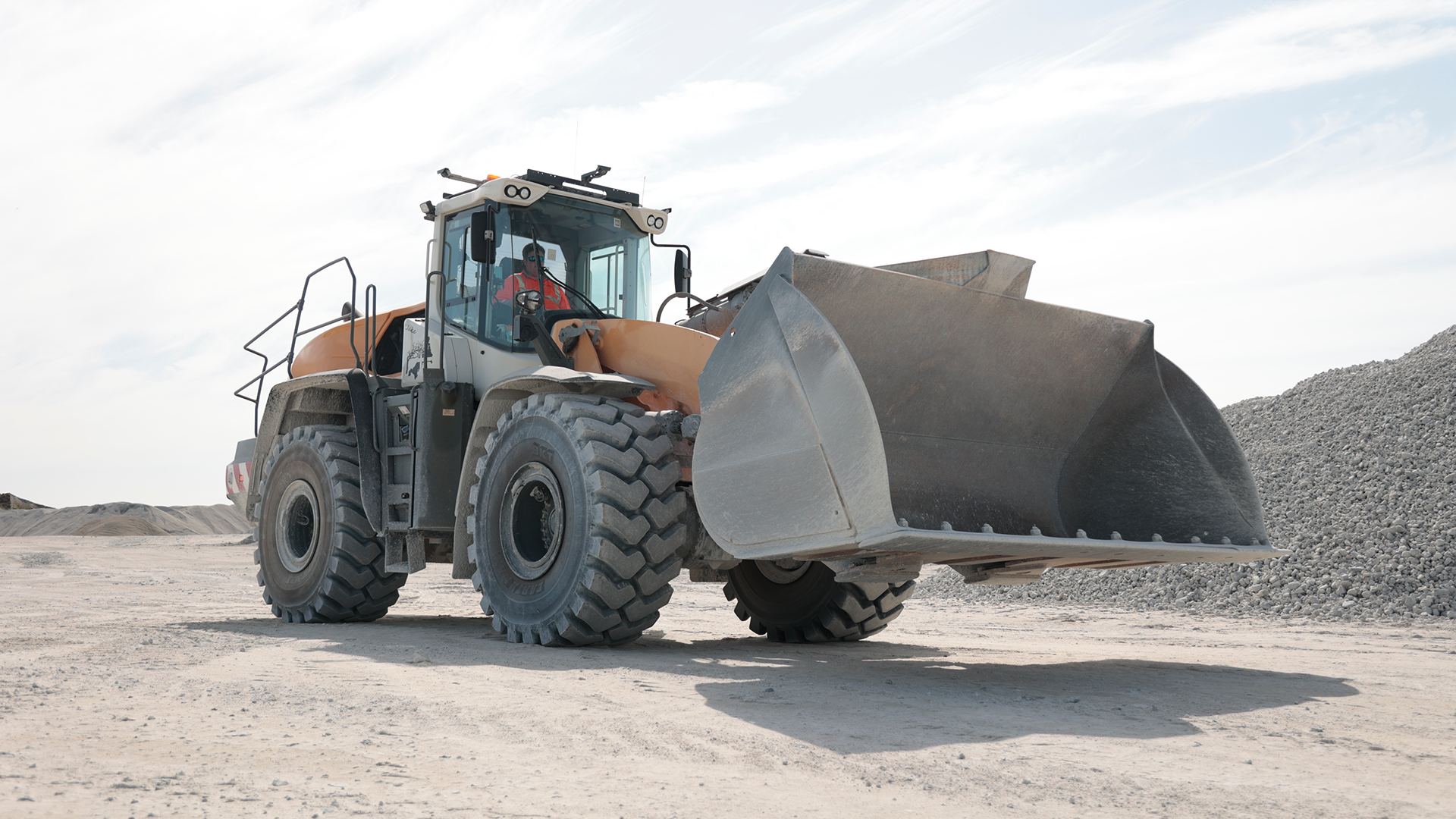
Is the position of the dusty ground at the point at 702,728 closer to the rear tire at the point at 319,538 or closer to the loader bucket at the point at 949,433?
the loader bucket at the point at 949,433

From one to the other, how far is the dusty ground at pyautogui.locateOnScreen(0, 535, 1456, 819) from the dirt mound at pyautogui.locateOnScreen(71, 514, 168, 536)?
31.1m

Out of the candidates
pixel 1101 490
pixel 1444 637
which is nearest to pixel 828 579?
pixel 1101 490

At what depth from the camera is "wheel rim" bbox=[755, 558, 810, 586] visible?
23.1ft

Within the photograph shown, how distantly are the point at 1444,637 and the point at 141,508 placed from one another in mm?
40955

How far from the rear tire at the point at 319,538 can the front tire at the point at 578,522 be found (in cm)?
177

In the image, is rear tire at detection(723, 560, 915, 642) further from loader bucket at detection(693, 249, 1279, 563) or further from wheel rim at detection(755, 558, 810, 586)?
loader bucket at detection(693, 249, 1279, 563)

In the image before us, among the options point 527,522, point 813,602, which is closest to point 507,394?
point 527,522

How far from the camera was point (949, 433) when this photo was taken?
18.3 ft

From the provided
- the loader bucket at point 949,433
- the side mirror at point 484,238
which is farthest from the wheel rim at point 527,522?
the side mirror at point 484,238

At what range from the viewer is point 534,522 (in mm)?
6191

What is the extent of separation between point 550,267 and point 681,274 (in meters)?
0.89

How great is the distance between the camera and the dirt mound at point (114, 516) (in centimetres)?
3547

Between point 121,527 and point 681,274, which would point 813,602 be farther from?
point 121,527

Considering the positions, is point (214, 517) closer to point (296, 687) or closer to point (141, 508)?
point (141, 508)
